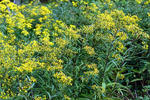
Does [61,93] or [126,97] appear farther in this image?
[126,97]

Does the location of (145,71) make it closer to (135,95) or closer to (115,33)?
(135,95)

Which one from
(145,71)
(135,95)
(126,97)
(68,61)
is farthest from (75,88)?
(145,71)

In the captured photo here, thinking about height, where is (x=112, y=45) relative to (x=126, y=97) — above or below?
above

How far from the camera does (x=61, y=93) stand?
9.10 ft

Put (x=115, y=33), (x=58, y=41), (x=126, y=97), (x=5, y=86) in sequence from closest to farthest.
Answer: (x=5, y=86)
(x=58, y=41)
(x=115, y=33)
(x=126, y=97)

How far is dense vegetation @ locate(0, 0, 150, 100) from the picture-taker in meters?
2.69

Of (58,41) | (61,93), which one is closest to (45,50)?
(58,41)

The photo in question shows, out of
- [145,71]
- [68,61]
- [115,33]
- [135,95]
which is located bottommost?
[135,95]

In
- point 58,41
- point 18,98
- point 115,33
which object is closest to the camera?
point 18,98

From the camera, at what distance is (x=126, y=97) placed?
364cm

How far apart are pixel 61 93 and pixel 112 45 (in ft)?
4.00

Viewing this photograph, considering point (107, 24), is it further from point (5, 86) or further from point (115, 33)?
point (5, 86)

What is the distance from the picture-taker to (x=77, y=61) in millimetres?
3406

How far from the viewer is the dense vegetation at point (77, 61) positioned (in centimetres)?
269
